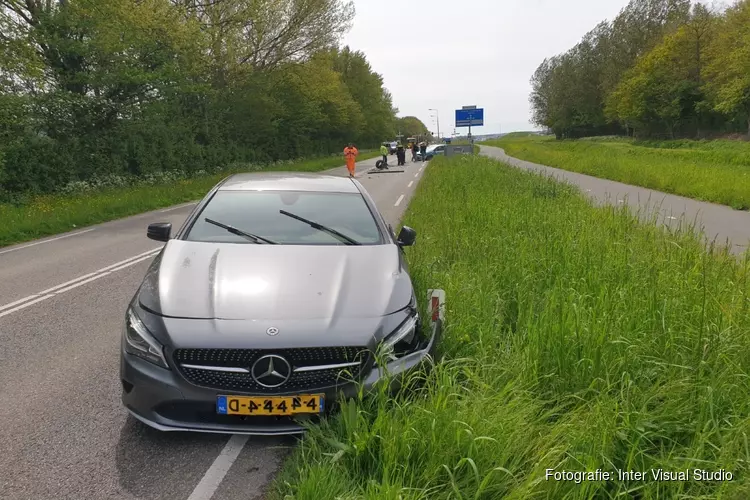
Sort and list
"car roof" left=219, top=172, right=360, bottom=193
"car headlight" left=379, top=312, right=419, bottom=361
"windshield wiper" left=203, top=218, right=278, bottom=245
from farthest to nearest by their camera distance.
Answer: "car roof" left=219, top=172, right=360, bottom=193 < "windshield wiper" left=203, top=218, right=278, bottom=245 < "car headlight" left=379, top=312, right=419, bottom=361

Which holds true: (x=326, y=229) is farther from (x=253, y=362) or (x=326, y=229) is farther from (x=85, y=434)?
(x=85, y=434)

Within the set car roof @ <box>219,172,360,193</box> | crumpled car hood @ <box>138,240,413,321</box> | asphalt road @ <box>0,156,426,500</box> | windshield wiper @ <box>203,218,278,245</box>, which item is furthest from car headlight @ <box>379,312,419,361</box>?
car roof @ <box>219,172,360,193</box>

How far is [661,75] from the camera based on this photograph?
57188mm

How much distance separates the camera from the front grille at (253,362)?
2912mm

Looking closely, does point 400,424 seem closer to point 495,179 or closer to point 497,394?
point 497,394

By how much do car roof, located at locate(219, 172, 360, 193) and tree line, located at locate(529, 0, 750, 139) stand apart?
147 feet

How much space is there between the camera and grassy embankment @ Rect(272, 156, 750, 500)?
97.4 inches

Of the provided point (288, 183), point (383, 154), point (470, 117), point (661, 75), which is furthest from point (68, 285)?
point (661, 75)

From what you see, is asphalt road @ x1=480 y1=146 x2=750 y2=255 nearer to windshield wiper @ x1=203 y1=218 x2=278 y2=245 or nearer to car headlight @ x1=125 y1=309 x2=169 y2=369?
windshield wiper @ x1=203 y1=218 x2=278 y2=245

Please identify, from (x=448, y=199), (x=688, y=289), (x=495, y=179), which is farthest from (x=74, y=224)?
(x=688, y=289)

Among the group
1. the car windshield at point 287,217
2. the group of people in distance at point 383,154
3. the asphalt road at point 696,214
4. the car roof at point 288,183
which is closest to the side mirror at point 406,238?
the car windshield at point 287,217

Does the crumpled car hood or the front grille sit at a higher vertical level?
the crumpled car hood

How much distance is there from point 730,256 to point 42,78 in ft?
59.2

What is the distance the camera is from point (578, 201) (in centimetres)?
1130
